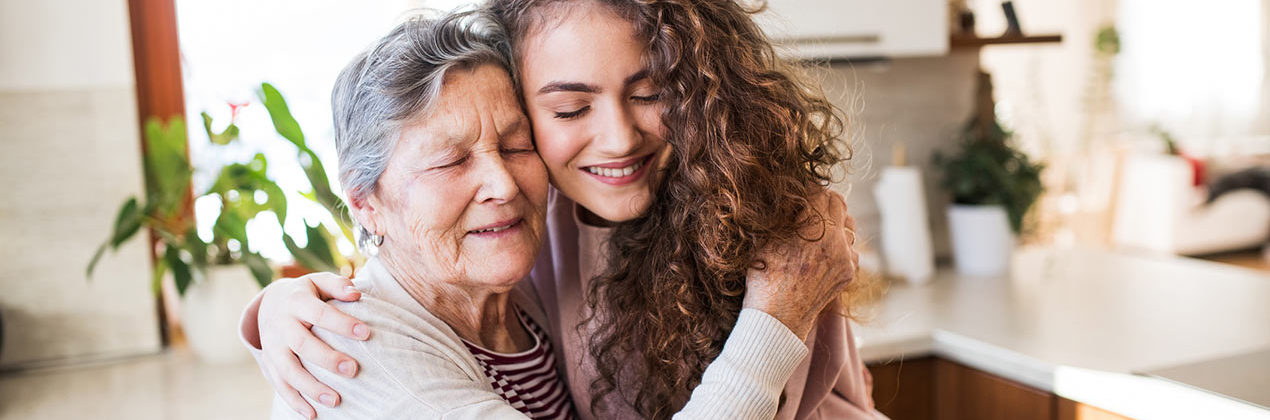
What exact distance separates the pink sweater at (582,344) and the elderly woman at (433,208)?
15cm

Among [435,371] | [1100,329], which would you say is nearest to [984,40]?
[1100,329]

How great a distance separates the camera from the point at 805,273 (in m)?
1.11

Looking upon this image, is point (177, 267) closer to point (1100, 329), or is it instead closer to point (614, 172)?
point (614, 172)

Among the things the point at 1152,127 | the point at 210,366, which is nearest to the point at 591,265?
the point at 210,366

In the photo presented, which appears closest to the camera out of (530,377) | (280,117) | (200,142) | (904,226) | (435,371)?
(435,371)

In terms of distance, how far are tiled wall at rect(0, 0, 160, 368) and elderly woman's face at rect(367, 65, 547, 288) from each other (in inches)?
48.0

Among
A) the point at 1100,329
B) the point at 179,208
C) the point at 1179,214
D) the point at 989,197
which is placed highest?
the point at 179,208

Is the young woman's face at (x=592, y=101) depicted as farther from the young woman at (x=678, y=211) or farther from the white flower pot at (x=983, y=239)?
the white flower pot at (x=983, y=239)

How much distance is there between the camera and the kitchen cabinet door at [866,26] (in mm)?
2002

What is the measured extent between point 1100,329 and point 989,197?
64 centimetres

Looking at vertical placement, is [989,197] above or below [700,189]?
below

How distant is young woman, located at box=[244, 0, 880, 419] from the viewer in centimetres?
103

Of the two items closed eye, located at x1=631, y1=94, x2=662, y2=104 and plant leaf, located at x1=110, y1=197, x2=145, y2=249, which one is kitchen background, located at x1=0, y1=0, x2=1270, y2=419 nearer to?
plant leaf, located at x1=110, y1=197, x2=145, y2=249

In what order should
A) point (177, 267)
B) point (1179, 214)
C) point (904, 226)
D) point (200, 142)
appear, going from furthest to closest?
point (1179, 214)
point (904, 226)
point (200, 142)
point (177, 267)
